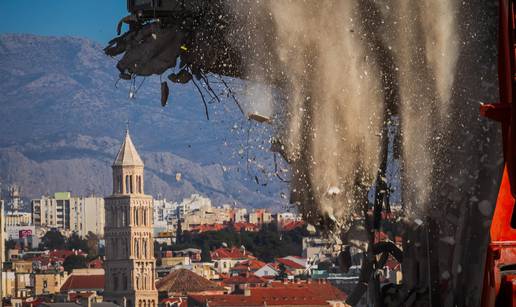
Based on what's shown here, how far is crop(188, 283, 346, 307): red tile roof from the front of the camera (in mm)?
93012

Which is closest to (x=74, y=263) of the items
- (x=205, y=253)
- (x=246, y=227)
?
(x=205, y=253)

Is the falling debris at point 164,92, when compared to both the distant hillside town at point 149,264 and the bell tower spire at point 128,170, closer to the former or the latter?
the distant hillside town at point 149,264

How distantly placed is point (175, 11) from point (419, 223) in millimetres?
3139

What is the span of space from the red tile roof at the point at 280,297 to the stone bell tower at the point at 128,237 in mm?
24216

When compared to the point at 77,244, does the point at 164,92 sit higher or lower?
lower

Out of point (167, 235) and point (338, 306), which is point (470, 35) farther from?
point (167, 235)

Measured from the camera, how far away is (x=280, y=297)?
102938 mm

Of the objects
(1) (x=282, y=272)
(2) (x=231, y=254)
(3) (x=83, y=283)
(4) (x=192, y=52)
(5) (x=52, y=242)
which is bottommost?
(4) (x=192, y=52)

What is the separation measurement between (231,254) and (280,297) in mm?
48572

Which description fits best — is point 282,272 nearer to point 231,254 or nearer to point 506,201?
point 231,254

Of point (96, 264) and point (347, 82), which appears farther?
point (96, 264)

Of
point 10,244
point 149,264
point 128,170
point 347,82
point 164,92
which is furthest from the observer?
point 10,244

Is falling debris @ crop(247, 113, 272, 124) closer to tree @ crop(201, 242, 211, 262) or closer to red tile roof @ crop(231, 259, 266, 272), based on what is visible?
red tile roof @ crop(231, 259, 266, 272)

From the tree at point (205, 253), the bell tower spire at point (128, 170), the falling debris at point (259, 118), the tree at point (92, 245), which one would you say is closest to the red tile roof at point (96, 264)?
the bell tower spire at point (128, 170)
